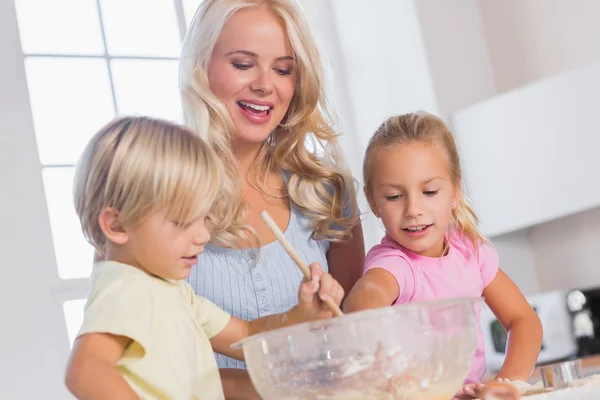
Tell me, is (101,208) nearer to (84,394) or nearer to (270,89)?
(84,394)

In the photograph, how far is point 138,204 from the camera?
0.99m

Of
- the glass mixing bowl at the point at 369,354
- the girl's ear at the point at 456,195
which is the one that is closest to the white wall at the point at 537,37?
the girl's ear at the point at 456,195

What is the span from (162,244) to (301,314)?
0.65 ft

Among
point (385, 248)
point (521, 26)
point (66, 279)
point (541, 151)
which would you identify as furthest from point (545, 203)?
point (385, 248)

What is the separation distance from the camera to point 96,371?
2.96 ft

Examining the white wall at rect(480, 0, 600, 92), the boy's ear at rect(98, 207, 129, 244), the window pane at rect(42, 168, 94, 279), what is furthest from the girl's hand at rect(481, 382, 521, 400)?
the white wall at rect(480, 0, 600, 92)

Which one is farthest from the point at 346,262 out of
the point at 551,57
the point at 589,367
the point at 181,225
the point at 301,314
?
the point at 551,57

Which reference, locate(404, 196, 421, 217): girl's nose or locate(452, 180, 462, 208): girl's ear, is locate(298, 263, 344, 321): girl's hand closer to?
locate(404, 196, 421, 217): girl's nose

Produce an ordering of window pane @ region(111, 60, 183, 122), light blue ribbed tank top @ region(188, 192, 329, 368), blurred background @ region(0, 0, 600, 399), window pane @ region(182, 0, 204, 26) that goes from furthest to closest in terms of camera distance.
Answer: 1. window pane @ region(182, 0, 204, 26)
2. window pane @ region(111, 60, 183, 122)
3. blurred background @ region(0, 0, 600, 399)
4. light blue ribbed tank top @ region(188, 192, 329, 368)

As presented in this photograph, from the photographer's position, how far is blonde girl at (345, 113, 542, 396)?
1358 mm

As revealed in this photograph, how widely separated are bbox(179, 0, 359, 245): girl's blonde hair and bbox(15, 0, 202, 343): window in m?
1.70

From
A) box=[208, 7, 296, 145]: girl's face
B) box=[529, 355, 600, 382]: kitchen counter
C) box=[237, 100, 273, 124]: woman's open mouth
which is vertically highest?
box=[208, 7, 296, 145]: girl's face

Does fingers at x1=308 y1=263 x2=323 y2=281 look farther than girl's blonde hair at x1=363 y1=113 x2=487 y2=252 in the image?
No

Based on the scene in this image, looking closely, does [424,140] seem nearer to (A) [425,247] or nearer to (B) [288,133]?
(A) [425,247]
